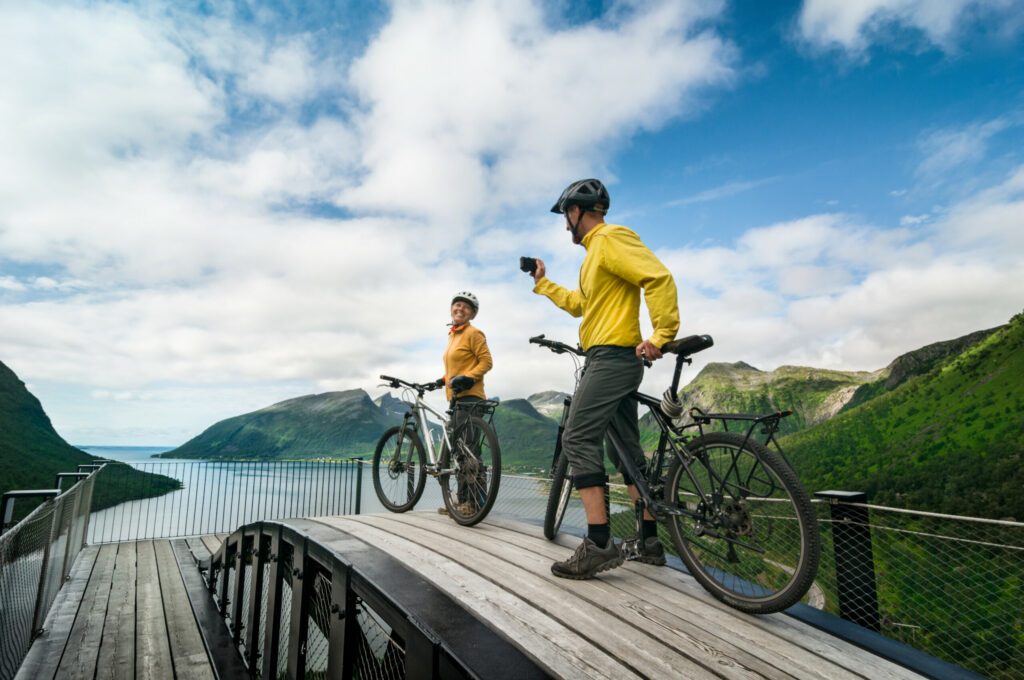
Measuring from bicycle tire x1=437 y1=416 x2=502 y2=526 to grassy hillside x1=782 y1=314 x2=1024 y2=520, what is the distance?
62.6 metres

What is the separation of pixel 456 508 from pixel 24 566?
3148 mm

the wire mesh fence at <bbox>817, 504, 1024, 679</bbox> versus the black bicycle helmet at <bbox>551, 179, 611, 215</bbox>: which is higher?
the black bicycle helmet at <bbox>551, 179, 611, 215</bbox>

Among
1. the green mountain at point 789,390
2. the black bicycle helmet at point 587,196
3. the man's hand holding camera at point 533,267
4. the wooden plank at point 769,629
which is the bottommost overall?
the wooden plank at point 769,629

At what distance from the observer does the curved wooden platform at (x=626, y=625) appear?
4.87 feet

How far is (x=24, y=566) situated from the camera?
368 cm

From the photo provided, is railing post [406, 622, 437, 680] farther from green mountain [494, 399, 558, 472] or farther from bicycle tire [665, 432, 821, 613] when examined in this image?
green mountain [494, 399, 558, 472]

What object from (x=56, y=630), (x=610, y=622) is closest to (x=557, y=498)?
(x=610, y=622)

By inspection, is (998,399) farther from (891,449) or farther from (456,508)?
(456,508)

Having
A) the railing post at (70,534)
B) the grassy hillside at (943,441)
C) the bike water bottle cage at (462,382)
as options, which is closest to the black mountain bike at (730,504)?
the bike water bottle cage at (462,382)

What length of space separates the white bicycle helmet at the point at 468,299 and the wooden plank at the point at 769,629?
2.60m

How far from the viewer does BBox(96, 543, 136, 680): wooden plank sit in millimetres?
5141

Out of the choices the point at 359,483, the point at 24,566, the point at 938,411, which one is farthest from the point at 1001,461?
the point at 24,566

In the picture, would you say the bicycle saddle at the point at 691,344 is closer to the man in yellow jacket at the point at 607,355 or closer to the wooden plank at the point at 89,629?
the man in yellow jacket at the point at 607,355

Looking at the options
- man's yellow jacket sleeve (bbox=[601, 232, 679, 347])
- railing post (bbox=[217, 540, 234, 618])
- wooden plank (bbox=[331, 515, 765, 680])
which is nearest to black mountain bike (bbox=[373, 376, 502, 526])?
wooden plank (bbox=[331, 515, 765, 680])
